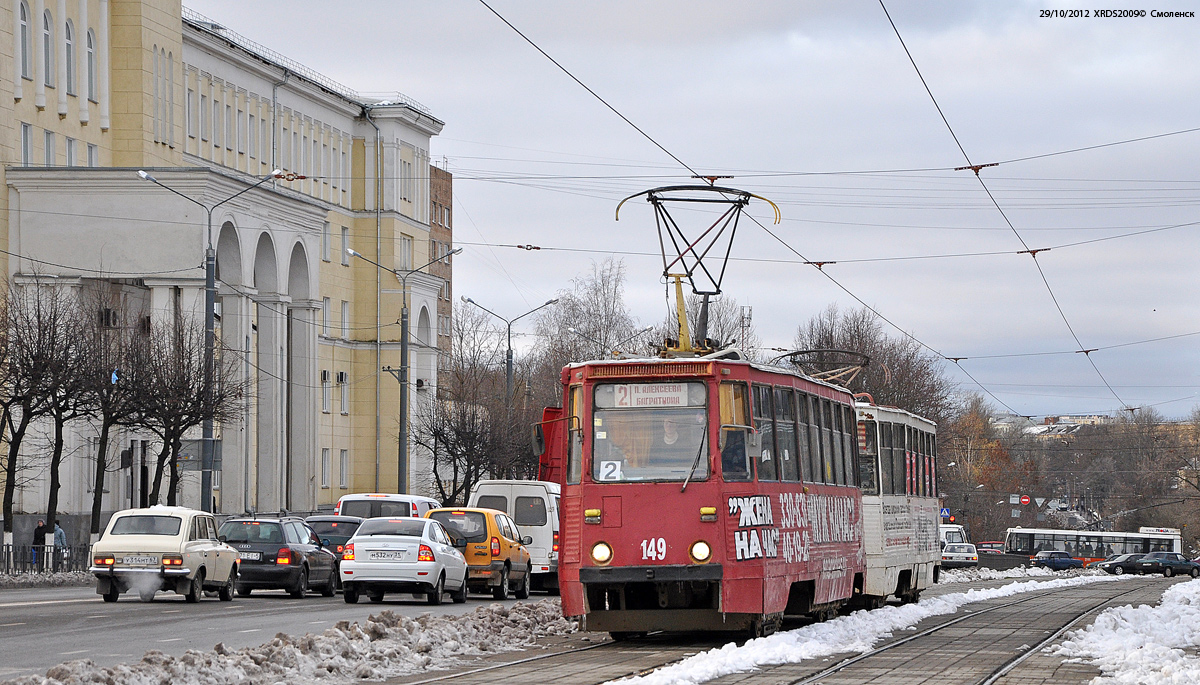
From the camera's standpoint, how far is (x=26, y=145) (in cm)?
5038

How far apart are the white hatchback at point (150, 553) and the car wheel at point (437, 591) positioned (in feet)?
11.3

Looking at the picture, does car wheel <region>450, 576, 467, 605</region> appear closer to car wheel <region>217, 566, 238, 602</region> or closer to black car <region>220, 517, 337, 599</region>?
black car <region>220, 517, 337, 599</region>

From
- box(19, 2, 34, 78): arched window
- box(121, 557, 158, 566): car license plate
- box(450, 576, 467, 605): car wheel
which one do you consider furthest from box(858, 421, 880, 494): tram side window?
box(19, 2, 34, 78): arched window

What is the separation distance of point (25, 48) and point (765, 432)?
38.0 metres

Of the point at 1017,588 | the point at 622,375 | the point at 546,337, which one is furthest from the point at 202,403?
the point at 546,337

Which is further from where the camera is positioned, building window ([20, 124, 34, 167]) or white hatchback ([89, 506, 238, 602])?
building window ([20, 124, 34, 167])

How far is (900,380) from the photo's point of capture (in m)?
65.2

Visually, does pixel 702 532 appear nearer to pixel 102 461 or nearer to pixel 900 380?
pixel 102 461

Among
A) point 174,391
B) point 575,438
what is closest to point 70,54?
point 174,391

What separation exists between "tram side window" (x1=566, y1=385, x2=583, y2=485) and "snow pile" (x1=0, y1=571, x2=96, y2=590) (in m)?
18.0

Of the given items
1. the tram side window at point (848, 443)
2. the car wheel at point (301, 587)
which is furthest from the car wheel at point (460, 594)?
the tram side window at point (848, 443)

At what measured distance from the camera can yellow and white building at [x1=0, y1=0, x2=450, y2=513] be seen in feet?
→ 164

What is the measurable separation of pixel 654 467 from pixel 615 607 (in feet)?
4.75

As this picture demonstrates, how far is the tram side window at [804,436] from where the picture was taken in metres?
18.6
